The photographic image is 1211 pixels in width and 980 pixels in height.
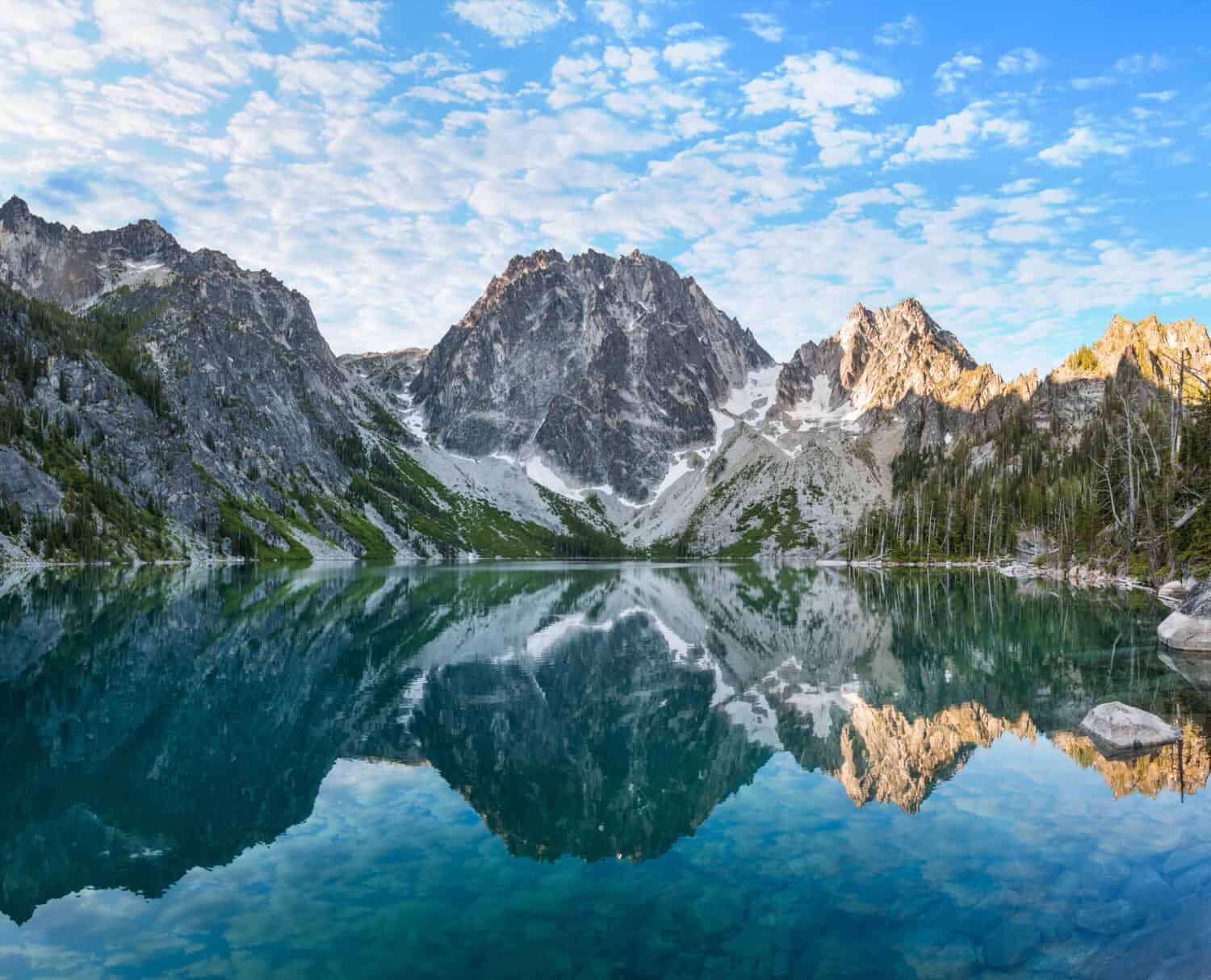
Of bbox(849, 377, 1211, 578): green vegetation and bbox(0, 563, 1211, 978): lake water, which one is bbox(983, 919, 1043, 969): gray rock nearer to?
bbox(0, 563, 1211, 978): lake water

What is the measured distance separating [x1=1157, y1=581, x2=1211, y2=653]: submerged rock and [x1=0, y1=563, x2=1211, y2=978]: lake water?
1981mm

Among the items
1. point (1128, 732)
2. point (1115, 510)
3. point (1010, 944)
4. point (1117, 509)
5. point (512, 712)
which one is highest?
point (1117, 509)

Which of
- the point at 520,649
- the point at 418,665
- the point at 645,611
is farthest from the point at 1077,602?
the point at 418,665

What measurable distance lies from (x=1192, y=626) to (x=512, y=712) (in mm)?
37713

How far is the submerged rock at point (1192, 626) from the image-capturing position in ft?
137

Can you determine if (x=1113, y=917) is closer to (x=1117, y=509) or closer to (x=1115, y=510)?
(x=1115, y=510)

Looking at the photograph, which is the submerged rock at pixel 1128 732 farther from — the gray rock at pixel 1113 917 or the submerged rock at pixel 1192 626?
the submerged rock at pixel 1192 626

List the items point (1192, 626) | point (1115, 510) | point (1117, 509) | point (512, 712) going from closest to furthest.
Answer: point (512, 712)
point (1192, 626)
point (1115, 510)
point (1117, 509)

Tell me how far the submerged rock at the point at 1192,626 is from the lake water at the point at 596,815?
6.50ft

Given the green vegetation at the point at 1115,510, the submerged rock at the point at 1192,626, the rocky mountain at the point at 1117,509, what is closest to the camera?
the submerged rock at the point at 1192,626

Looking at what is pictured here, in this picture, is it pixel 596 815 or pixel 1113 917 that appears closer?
pixel 1113 917

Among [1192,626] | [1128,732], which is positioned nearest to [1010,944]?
[1128,732]

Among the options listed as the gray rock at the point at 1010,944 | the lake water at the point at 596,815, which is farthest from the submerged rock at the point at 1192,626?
the gray rock at the point at 1010,944

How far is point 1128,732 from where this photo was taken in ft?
80.6
